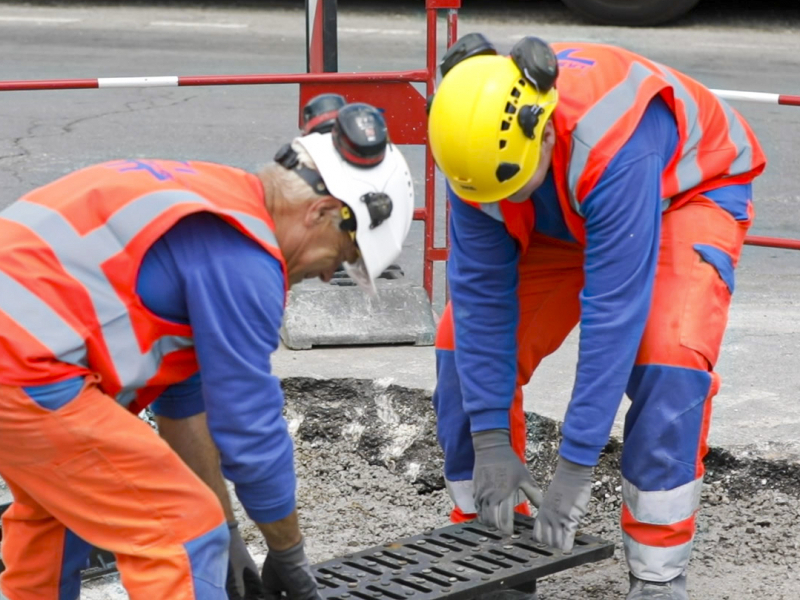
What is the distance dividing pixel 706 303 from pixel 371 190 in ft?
3.61

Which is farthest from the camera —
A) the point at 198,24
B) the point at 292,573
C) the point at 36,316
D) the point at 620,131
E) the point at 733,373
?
→ the point at 198,24

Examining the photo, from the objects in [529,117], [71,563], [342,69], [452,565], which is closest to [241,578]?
[71,563]

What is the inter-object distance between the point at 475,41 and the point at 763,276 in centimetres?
373

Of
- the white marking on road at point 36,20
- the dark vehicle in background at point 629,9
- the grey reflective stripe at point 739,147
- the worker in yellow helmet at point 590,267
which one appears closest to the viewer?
the worker in yellow helmet at point 590,267

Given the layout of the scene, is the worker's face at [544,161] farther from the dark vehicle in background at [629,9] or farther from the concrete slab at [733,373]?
the dark vehicle in background at [629,9]

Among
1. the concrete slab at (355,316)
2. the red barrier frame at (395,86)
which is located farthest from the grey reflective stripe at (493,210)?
the concrete slab at (355,316)

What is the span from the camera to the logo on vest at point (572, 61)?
137 inches

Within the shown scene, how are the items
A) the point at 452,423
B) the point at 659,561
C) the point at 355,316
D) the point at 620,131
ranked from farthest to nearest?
the point at 355,316, the point at 452,423, the point at 659,561, the point at 620,131

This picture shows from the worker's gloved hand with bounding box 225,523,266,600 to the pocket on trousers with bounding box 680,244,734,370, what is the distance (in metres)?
1.27

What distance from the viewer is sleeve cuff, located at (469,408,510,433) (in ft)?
12.2

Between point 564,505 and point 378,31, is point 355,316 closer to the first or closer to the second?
point 564,505

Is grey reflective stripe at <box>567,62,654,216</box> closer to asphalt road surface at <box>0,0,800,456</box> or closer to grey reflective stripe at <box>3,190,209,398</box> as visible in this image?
grey reflective stripe at <box>3,190,209,398</box>

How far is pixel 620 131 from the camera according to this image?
3.28 meters

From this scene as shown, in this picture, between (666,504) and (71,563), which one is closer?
(71,563)
